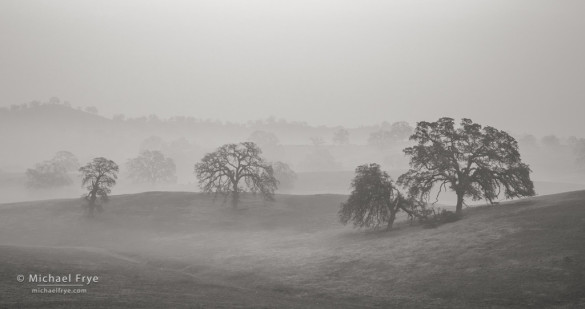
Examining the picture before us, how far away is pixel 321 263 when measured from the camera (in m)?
32.2

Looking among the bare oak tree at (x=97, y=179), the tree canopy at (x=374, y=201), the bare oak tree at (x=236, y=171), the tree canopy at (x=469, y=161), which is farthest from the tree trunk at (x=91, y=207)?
the tree canopy at (x=469, y=161)

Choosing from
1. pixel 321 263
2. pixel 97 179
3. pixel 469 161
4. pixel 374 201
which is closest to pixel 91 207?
pixel 97 179

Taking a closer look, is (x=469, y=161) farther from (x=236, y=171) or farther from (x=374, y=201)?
(x=236, y=171)

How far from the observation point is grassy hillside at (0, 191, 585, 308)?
65.0ft

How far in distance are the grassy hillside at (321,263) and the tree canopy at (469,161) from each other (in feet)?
9.45

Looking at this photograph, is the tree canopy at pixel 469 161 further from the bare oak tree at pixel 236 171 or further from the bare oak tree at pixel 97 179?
the bare oak tree at pixel 97 179

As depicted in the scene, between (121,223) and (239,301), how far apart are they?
45.4 meters

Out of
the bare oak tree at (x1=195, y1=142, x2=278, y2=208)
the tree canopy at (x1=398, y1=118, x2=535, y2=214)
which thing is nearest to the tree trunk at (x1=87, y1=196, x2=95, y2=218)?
the bare oak tree at (x1=195, y1=142, x2=278, y2=208)

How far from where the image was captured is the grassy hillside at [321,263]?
65.0ft

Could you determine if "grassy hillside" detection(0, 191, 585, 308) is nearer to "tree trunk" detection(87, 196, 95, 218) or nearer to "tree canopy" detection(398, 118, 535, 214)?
"tree canopy" detection(398, 118, 535, 214)

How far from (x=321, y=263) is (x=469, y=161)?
25035mm

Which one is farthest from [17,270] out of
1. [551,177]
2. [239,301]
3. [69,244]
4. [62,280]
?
[551,177]

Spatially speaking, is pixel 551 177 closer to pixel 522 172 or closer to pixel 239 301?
pixel 522 172

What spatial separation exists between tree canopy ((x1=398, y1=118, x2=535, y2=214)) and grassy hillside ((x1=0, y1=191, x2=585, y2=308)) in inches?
113
